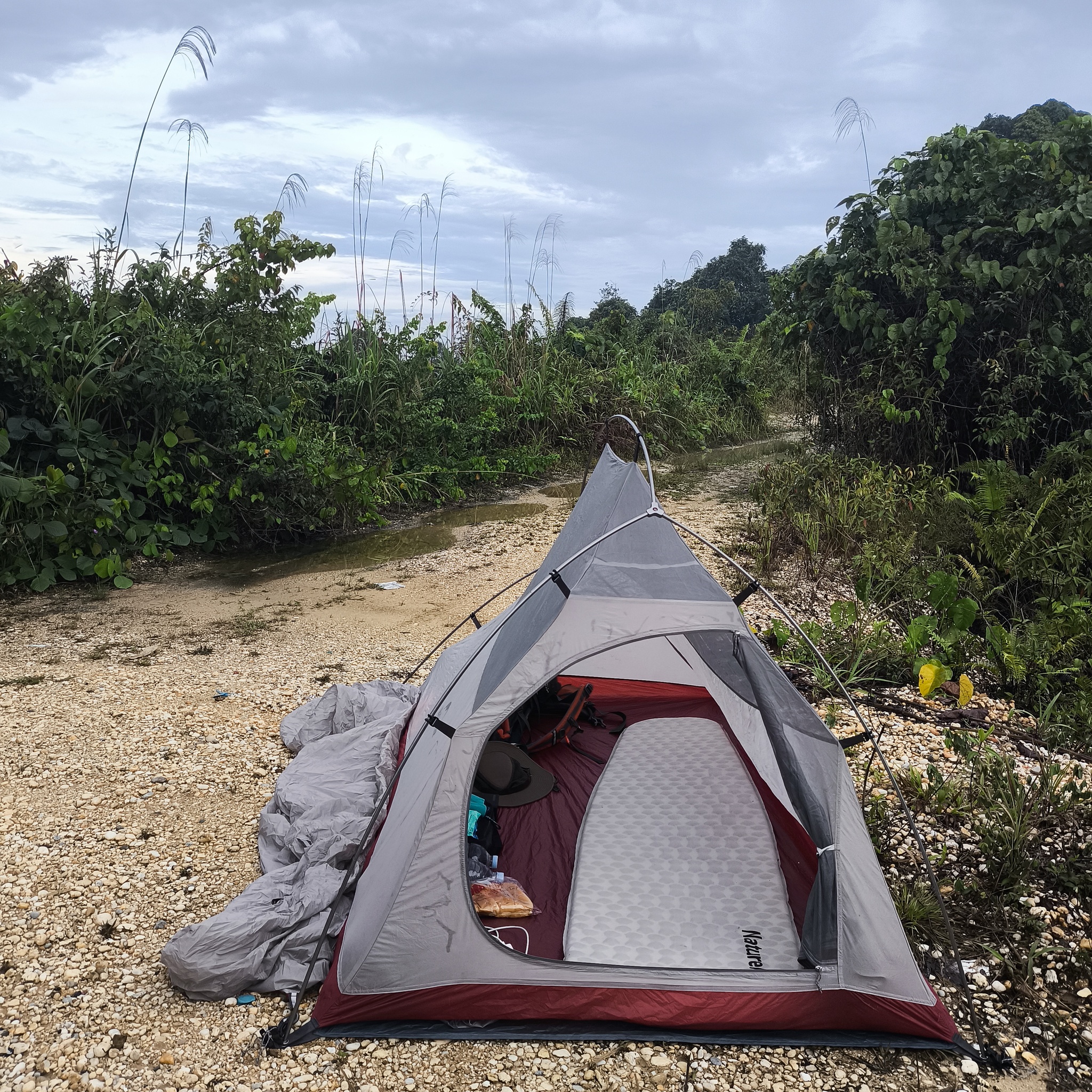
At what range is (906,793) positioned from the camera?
3084 mm

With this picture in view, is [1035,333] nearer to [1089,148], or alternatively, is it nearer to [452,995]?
[1089,148]

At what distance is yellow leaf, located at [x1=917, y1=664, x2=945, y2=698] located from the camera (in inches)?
132

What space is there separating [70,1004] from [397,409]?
22.2 ft

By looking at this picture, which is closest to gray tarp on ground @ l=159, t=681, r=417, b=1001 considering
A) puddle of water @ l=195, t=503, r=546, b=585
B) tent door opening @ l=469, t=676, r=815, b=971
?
tent door opening @ l=469, t=676, r=815, b=971

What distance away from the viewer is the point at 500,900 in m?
2.57

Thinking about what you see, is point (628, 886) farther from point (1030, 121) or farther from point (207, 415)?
point (1030, 121)

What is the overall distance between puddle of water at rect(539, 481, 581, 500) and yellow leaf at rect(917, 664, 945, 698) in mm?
5500

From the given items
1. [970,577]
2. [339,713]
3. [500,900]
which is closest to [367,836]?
[500,900]

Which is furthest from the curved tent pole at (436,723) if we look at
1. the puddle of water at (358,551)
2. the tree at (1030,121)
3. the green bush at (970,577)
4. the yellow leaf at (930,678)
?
the tree at (1030,121)

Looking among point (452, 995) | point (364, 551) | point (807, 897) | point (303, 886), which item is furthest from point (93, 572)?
point (807, 897)

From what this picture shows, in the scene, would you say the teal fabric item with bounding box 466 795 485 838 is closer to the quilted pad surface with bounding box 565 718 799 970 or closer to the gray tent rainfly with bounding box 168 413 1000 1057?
the gray tent rainfly with bounding box 168 413 1000 1057

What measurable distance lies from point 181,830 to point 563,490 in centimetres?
655

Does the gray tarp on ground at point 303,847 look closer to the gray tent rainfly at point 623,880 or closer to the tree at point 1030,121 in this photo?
the gray tent rainfly at point 623,880

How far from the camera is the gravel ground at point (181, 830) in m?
2.06
